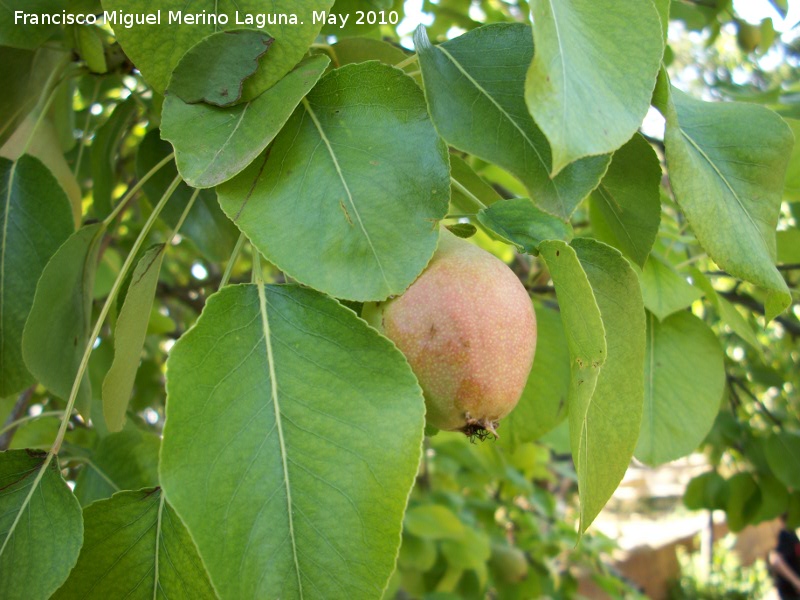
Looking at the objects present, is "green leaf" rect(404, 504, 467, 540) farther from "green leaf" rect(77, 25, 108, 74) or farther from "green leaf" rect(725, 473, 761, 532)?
"green leaf" rect(77, 25, 108, 74)

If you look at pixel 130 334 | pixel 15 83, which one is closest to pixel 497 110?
pixel 130 334

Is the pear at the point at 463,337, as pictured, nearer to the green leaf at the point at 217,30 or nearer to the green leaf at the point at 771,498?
the green leaf at the point at 217,30

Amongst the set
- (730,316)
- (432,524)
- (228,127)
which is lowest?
(432,524)

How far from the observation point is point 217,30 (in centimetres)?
57

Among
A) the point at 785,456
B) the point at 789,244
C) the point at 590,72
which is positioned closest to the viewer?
the point at 590,72

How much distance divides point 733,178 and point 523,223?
19 centimetres

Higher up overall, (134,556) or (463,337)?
(463,337)

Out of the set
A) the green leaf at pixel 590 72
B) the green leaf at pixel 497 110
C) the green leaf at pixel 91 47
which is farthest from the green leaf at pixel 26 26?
the green leaf at pixel 590 72

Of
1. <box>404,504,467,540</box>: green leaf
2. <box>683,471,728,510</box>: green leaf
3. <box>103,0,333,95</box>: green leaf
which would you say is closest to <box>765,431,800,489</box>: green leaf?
<box>683,471,728,510</box>: green leaf

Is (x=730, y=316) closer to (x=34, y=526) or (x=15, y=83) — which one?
(x=34, y=526)

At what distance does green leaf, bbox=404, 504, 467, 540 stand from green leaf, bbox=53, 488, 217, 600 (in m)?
1.34

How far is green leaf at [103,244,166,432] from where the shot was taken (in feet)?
1.96

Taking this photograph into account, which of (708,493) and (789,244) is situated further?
(708,493)

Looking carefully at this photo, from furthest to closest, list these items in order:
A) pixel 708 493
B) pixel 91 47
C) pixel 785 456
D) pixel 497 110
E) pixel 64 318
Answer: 1. pixel 708 493
2. pixel 785 456
3. pixel 91 47
4. pixel 64 318
5. pixel 497 110
